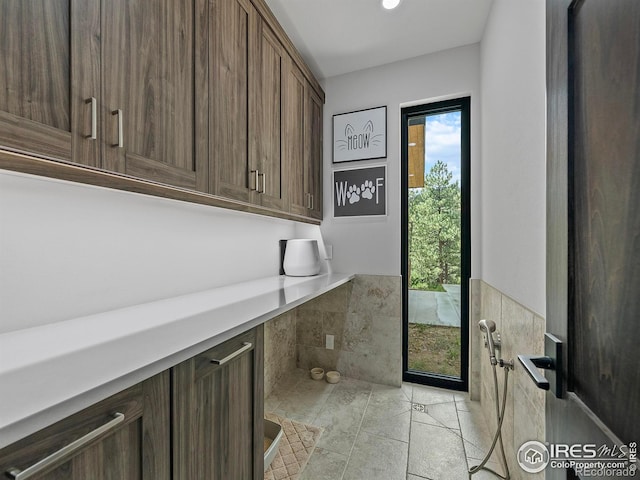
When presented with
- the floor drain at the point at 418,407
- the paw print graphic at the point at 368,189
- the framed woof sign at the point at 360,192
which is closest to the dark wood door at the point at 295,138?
the framed woof sign at the point at 360,192

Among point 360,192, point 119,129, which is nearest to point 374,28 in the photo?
point 360,192

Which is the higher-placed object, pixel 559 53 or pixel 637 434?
pixel 559 53

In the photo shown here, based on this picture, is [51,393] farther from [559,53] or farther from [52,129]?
[559,53]

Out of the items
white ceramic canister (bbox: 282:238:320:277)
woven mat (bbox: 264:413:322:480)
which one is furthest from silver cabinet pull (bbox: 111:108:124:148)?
woven mat (bbox: 264:413:322:480)

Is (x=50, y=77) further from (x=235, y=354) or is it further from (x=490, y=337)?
(x=490, y=337)

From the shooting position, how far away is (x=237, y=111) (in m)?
1.34

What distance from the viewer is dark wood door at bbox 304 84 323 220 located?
7.00ft

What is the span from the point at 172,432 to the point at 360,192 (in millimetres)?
2013

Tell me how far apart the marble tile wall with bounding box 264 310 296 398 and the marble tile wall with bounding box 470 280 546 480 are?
146cm

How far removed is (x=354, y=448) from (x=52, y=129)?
1.85 m

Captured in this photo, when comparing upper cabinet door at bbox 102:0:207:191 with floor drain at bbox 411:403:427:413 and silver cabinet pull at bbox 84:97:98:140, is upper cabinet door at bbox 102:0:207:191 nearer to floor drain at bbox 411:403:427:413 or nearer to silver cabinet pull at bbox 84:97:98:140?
silver cabinet pull at bbox 84:97:98:140

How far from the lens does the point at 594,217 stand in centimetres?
52

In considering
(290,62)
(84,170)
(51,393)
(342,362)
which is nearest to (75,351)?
(51,393)

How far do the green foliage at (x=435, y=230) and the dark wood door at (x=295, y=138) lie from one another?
3.07ft
